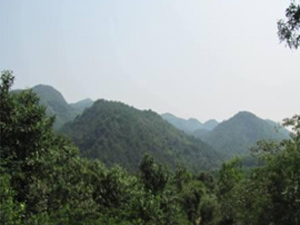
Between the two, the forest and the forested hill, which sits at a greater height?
the forested hill

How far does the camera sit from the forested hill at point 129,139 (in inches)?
4860

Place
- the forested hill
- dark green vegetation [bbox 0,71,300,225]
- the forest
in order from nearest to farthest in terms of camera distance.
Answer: the forest, dark green vegetation [bbox 0,71,300,225], the forested hill

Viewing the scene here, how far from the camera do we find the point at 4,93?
14.4 metres

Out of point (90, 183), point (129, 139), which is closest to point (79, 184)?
point (90, 183)

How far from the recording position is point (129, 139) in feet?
443

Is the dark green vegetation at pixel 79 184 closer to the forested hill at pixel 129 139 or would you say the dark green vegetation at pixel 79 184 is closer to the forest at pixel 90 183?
the forest at pixel 90 183

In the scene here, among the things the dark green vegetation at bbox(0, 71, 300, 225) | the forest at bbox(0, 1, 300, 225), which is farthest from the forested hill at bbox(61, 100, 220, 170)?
the dark green vegetation at bbox(0, 71, 300, 225)

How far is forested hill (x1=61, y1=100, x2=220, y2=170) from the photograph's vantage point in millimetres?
123438

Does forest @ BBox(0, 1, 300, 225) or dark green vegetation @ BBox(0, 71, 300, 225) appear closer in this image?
forest @ BBox(0, 1, 300, 225)

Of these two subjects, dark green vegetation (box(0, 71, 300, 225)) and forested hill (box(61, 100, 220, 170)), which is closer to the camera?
dark green vegetation (box(0, 71, 300, 225))

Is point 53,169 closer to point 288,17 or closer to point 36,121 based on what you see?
point 36,121

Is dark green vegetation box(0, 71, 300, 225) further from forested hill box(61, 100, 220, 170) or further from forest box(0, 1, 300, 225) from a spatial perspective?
forested hill box(61, 100, 220, 170)

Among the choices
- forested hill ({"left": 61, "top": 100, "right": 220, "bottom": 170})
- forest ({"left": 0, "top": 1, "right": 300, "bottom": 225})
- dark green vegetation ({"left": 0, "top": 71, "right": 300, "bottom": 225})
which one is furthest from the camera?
forested hill ({"left": 61, "top": 100, "right": 220, "bottom": 170})

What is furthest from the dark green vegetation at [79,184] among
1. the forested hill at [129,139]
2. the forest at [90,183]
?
the forested hill at [129,139]
